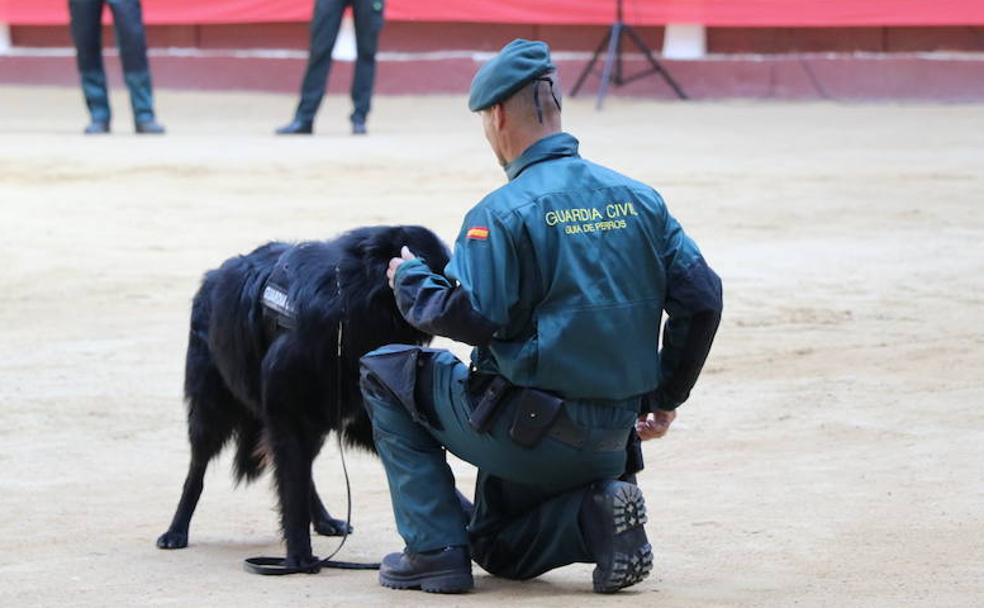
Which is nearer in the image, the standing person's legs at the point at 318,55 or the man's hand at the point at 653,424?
the man's hand at the point at 653,424

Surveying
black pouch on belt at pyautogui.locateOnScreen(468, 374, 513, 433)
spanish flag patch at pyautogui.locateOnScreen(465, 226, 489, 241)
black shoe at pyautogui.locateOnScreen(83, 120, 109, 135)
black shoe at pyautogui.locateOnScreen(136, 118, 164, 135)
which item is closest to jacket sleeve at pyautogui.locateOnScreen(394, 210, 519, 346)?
spanish flag patch at pyautogui.locateOnScreen(465, 226, 489, 241)

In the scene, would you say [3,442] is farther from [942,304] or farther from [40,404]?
[942,304]

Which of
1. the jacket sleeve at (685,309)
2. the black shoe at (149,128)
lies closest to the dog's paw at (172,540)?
the jacket sleeve at (685,309)

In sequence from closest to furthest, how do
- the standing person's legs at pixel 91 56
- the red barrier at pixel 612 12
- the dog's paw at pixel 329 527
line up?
the dog's paw at pixel 329 527 < the standing person's legs at pixel 91 56 < the red barrier at pixel 612 12

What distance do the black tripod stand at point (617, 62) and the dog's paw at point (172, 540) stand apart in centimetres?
1155

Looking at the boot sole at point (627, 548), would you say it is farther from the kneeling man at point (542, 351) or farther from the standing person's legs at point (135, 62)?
the standing person's legs at point (135, 62)

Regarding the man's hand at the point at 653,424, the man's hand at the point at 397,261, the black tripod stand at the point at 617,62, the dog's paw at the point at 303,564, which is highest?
the man's hand at the point at 397,261

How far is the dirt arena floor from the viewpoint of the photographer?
4461 mm

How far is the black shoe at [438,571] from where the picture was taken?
4.16m

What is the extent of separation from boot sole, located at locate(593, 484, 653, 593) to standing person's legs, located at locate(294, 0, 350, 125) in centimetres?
1069

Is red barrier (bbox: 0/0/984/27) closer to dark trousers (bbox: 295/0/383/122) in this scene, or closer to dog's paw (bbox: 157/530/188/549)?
dark trousers (bbox: 295/0/383/122)

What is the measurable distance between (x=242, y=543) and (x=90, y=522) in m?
0.48

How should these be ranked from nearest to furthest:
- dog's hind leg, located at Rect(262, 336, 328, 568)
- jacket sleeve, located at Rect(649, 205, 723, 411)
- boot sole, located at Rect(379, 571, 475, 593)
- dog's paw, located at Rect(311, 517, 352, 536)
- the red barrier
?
jacket sleeve, located at Rect(649, 205, 723, 411), boot sole, located at Rect(379, 571, 475, 593), dog's hind leg, located at Rect(262, 336, 328, 568), dog's paw, located at Rect(311, 517, 352, 536), the red barrier

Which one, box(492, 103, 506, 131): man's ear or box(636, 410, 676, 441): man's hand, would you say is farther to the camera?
box(636, 410, 676, 441): man's hand
